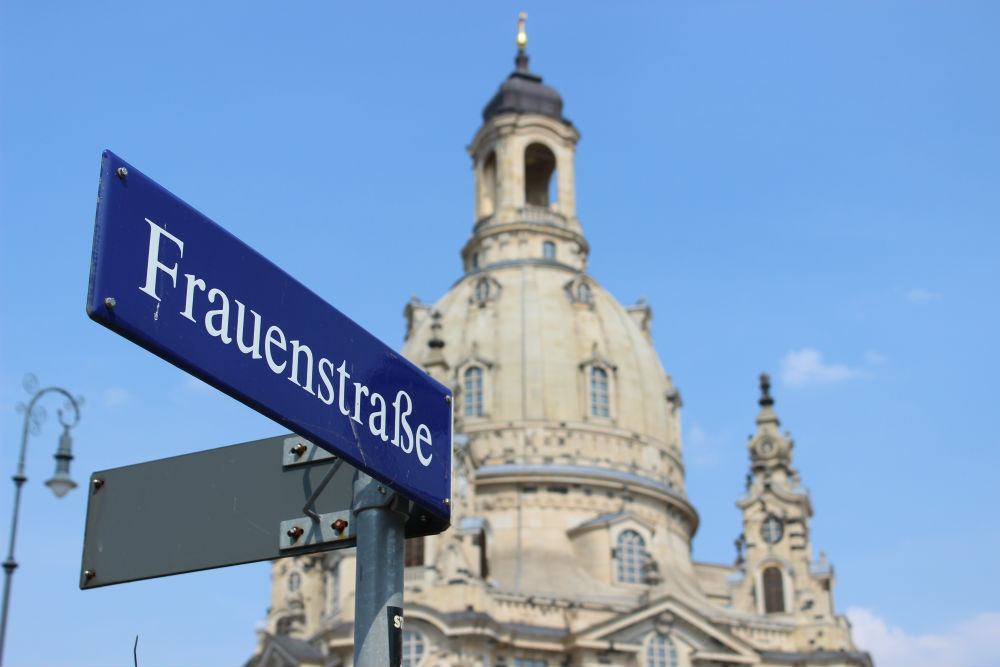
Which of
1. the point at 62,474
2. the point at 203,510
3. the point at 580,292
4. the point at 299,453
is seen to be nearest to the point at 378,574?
the point at 299,453

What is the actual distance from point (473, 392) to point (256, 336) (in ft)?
167

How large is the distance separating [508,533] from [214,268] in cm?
4821

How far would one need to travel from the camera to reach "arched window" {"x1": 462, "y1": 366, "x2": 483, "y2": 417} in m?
55.3

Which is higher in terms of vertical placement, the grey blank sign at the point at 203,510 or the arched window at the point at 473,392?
the arched window at the point at 473,392

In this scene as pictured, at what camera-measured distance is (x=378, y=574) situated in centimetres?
509

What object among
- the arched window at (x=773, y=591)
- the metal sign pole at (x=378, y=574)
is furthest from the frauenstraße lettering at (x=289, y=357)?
the arched window at (x=773, y=591)

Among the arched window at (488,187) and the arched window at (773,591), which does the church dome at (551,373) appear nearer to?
the arched window at (488,187)

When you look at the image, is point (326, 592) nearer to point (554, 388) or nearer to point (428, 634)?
point (428, 634)

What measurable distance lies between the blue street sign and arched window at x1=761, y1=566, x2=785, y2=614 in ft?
162

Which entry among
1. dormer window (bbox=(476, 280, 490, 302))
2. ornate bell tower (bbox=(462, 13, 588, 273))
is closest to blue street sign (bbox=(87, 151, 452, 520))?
dormer window (bbox=(476, 280, 490, 302))

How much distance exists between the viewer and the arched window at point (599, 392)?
5566cm

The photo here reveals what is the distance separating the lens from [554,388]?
55156mm

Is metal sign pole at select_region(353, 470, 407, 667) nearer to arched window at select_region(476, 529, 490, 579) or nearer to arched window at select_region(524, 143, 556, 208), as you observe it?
arched window at select_region(476, 529, 490, 579)

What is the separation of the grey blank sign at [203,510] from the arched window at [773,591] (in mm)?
49189
